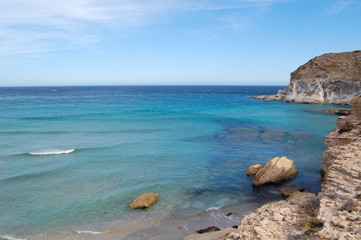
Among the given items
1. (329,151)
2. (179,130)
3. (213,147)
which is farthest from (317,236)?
(179,130)

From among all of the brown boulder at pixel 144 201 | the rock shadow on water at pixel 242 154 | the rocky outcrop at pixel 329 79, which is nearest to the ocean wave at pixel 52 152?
the brown boulder at pixel 144 201

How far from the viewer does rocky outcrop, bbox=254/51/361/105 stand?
62.8 metres

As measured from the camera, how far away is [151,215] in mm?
13070

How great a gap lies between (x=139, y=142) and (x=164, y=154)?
16.7 feet

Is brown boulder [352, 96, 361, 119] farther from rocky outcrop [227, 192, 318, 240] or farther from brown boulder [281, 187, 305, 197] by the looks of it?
rocky outcrop [227, 192, 318, 240]

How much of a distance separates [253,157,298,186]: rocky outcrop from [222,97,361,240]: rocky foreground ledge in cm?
585

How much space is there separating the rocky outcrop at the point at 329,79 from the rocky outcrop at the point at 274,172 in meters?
54.6

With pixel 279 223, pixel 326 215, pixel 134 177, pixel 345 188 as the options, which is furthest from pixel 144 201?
pixel 345 188

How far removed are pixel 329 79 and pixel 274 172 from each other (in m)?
58.6

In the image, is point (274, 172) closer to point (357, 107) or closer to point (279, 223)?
point (357, 107)

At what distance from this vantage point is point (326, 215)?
7418mm

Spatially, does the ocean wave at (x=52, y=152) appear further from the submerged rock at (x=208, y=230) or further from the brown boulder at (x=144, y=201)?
the submerged rock at (x=208, y=230)

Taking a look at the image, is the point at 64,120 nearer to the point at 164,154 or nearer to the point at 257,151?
the point at 164,154

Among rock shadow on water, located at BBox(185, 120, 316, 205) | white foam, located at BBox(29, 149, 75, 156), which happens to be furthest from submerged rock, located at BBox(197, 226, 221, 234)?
white foam, located at BBox(29, 149, 75, 156)
